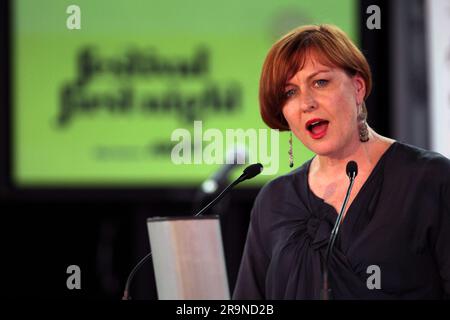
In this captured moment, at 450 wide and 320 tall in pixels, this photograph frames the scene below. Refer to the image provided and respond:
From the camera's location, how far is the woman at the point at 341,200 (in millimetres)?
1946

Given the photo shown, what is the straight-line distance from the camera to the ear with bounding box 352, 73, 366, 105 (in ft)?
6.87

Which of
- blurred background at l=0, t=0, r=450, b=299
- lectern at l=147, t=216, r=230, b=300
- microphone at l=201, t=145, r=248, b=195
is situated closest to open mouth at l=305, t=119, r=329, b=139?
lectern at l=147, t=216, r=230, b=300

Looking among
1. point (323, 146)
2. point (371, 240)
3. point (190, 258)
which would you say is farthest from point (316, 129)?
point (190, 258)

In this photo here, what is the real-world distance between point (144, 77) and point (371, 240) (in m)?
2.82

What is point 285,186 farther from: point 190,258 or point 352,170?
point 190,258

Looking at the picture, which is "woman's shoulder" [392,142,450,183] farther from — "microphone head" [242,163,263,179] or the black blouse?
"microphone head" [242,163,263,179]

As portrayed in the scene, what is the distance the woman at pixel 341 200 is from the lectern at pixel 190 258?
0.29 meters

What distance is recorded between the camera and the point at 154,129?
182 inches

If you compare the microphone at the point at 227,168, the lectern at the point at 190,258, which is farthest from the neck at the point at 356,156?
the microphone at the point at 227,168

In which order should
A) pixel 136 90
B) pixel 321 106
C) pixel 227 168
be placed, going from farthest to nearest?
pixel 136 90 < pixel 227 168 < pixel 321 106

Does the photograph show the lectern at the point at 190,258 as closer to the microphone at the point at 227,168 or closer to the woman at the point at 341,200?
the woman at the point at 341,200

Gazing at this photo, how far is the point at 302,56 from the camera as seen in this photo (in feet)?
6.72

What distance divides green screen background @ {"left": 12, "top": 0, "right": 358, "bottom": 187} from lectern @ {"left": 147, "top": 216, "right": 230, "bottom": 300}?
9.24 feet
